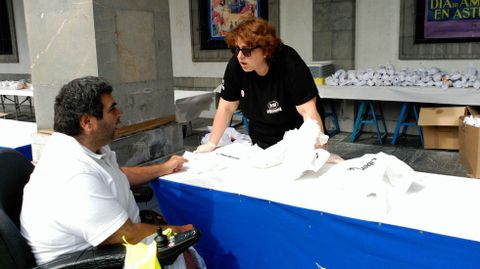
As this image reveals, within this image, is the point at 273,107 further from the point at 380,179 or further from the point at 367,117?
the point at 367,117

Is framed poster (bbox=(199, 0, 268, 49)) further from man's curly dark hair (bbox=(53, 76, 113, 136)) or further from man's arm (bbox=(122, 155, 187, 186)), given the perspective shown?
man's curly dark hair (bbox=(53, 76, 113, 136))

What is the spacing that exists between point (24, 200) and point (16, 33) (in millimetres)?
10742

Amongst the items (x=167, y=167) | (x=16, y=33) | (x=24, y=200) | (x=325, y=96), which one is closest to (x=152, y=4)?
(x=167, y=167)

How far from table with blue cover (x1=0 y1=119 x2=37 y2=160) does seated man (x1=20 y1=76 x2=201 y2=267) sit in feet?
4.49

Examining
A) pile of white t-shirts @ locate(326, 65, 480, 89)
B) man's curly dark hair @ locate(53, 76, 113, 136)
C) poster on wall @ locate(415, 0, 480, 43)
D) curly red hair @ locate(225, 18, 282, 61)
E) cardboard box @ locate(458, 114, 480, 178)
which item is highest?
poster on wall @ locate(415, 0, 480, 43)

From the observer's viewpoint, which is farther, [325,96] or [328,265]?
[325,96]

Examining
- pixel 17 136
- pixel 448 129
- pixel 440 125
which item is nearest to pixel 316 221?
pixel 17 136

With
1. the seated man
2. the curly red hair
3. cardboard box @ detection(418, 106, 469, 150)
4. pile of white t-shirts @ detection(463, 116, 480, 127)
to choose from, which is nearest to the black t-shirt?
the curly red hair

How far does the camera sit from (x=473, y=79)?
18.4 feet

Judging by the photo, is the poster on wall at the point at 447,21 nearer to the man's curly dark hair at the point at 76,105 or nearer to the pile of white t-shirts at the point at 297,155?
the pile of white t-shirts at the point at 297,155

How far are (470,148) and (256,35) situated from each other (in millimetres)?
3302

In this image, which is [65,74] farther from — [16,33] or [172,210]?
[16,33]

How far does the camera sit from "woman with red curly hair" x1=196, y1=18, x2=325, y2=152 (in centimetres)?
248

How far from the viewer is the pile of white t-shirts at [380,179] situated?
1.80m
